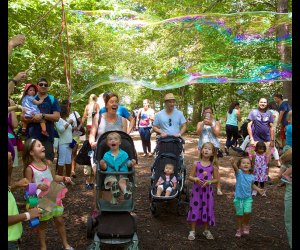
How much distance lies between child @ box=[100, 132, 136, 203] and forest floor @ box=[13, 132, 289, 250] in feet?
2.55

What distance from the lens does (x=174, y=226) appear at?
509 cm

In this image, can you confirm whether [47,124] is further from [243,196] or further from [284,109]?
[284,109]

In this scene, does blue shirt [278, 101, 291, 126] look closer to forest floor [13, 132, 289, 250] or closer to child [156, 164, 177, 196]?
forest floor [13, 132, 289, 250]

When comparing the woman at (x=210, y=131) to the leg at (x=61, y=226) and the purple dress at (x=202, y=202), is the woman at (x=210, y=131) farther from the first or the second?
the leg at (x=61, y=226)

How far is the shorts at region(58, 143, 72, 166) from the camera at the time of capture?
6830 mm

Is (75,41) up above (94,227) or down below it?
above

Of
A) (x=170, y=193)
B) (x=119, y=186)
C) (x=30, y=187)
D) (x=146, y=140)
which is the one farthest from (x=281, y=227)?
(x=146, y=140)

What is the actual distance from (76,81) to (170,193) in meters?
8.74

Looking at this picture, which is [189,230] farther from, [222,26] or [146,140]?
[146,140]

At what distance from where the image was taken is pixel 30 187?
11.5 ft

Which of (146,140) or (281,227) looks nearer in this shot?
(281,227)

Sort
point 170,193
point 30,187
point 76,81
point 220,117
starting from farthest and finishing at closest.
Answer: point 220,117 → point 76,81 → point 170,193 → point 30,187

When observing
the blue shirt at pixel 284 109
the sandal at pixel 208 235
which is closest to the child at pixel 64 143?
the sandal at pixel 208 235

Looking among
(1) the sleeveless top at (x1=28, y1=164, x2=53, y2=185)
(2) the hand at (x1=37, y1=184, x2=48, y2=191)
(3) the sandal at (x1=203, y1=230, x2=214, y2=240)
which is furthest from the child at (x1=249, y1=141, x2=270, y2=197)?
(2) the hand at (x1=37, y1=184, x2=48, y2=191)
